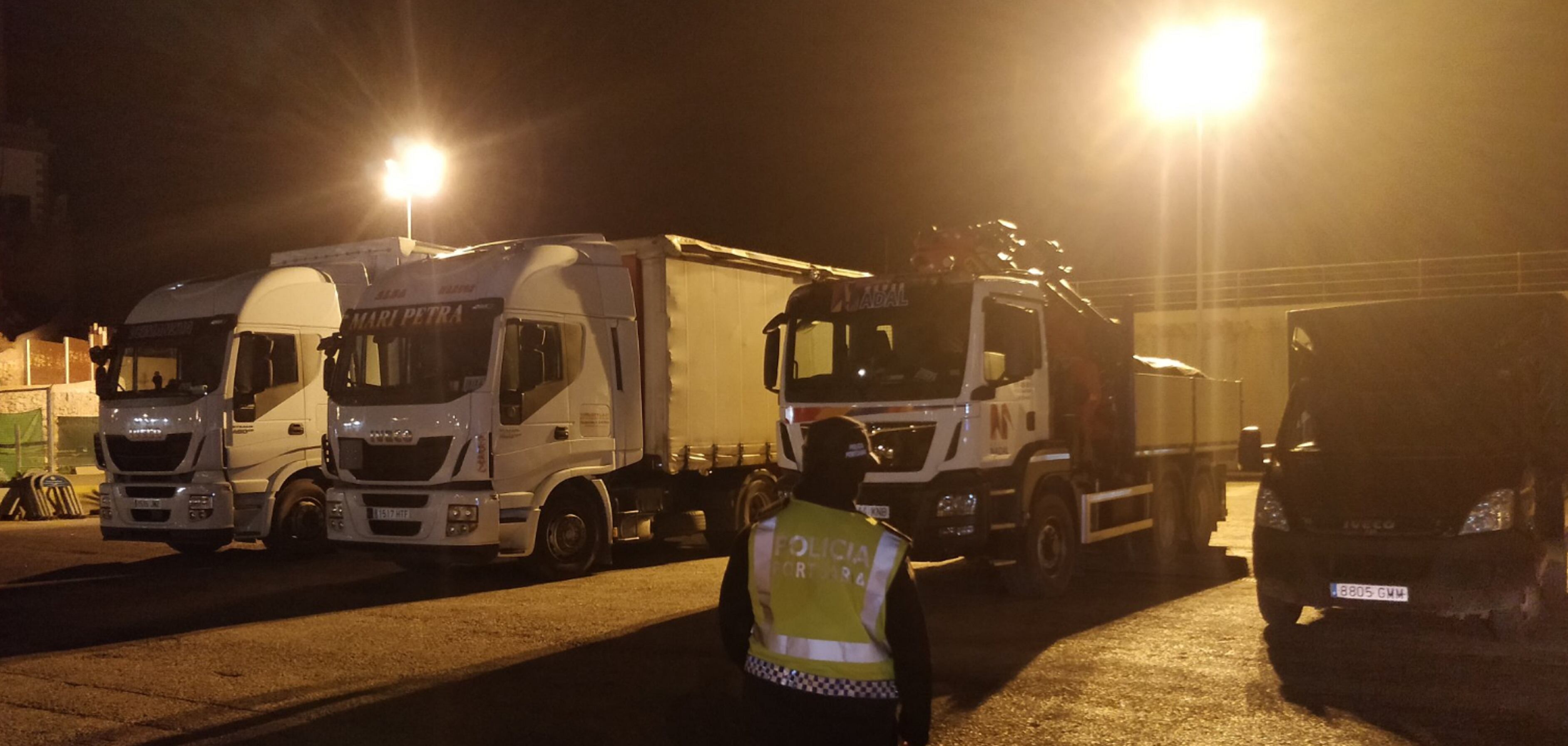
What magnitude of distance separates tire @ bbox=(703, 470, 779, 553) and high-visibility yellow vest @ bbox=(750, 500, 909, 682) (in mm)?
10555

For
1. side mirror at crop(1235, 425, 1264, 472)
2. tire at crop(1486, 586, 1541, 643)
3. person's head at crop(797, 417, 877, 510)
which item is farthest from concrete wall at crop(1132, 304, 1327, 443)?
person's head at crop(797, 417, 877, 510)

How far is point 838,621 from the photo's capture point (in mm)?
3418

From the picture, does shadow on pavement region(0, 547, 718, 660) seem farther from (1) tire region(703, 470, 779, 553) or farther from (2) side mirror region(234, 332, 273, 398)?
(2) side mirror region(234, 332, 273, 398)

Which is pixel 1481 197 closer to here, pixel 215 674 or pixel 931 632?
pixel 931 632

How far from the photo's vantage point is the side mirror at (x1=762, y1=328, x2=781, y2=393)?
11773 mm

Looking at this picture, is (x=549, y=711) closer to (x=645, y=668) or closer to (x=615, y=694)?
(x=615, y=694)

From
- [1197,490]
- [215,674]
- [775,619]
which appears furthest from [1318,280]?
[775,619]

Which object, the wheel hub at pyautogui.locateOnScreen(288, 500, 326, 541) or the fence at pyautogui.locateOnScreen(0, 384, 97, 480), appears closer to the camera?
the wheel hub at pyautogui.locateOnScreen(288, 500, 326, 541)

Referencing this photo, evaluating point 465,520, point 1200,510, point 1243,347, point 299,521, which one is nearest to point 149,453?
point 299,521

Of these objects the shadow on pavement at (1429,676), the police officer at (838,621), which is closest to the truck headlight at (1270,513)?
the shadow on pavement at (1429,676)

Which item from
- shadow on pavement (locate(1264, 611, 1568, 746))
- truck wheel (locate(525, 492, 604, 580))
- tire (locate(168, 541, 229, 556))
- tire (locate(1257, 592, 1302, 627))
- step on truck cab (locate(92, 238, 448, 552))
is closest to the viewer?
shadow on pavement (locate(1264, 611, 1568, 746))

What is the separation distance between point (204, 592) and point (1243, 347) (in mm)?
28342

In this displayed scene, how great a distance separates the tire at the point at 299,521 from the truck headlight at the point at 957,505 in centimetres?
746

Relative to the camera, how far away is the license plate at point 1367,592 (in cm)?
856
